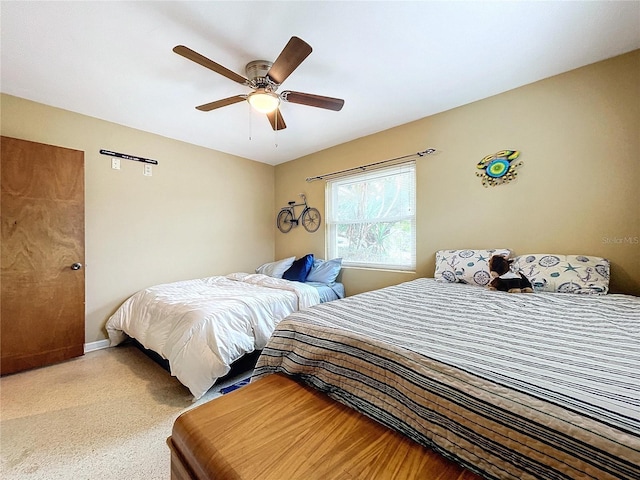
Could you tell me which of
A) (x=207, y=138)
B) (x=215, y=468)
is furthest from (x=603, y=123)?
(x=207, y=138)

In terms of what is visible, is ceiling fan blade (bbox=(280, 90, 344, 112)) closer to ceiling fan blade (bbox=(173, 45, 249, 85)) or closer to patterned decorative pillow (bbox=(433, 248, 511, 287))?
ceiling fan blade (bbox=(173, 45, 249, 85))

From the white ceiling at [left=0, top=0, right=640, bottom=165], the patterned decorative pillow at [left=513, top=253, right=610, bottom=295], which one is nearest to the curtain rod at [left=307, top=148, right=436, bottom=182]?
the white ceiling at [left=0, top=0, right=640, bottom=165]

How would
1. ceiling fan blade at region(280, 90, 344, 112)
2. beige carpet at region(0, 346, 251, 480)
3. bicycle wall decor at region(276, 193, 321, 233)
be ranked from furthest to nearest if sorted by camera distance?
1. bicycle wall decor at region(276, 193, 321, 233)
2. ceiling fan blade at region(280, 90, 344, 112)
3. beige carpet at region(0, 346, 251, 480)

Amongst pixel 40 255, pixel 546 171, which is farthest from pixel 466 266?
pixel 40 255

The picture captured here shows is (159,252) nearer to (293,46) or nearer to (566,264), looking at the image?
(293,46)

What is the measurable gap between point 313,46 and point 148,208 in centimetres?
271

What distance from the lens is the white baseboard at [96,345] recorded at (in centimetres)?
286

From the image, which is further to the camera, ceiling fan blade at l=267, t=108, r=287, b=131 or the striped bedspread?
ceiling fan blade at l=267, t=108, r=287, b=131

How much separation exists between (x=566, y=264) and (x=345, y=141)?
8.98ft

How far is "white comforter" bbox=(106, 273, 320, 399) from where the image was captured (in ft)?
6.34

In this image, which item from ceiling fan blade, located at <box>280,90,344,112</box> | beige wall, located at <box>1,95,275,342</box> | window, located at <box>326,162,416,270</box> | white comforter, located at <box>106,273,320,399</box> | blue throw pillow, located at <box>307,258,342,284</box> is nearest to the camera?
white comforter, located at <box>106,273,320,399</box>

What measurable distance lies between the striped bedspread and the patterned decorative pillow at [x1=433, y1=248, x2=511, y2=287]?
30.9 inches

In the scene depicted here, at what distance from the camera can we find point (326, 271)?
3584 mm

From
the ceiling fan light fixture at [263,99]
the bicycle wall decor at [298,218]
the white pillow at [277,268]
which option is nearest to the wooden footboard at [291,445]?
the ceiling fan light fixture at [263,99]
